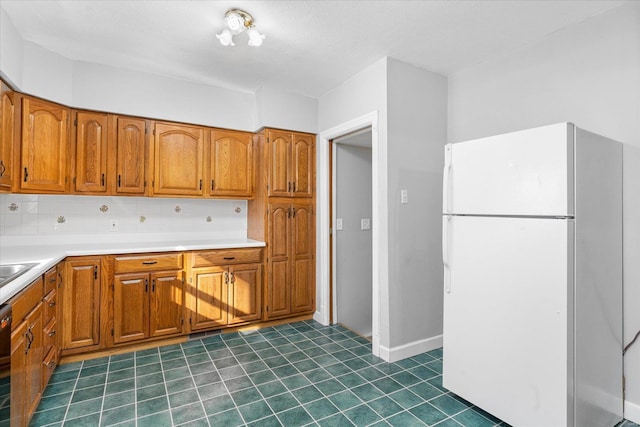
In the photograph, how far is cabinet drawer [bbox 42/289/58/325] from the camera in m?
2.15

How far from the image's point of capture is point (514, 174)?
1836 mm

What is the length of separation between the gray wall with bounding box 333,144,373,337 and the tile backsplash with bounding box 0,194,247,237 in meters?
1.17

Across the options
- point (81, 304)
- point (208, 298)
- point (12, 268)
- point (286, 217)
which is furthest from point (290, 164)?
point (12, 268)

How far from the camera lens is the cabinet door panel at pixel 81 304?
2621 millimetres

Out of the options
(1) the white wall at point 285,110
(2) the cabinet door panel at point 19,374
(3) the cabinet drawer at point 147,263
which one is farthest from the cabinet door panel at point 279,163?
(2) the cabinet door panel at point 19,374

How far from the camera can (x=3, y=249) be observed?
272 centimetres

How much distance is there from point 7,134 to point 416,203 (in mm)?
3130

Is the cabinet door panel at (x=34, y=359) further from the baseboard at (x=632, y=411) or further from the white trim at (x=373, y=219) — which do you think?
the baseboard at (x=632, y=411)

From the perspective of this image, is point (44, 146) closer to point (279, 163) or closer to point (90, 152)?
point (90, 152)

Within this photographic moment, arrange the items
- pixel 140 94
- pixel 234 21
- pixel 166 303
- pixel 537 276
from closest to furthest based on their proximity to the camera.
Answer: pixel 537 276
pixel 234 21
pixel 166 303
pixel 140 94

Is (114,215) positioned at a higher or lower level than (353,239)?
higher

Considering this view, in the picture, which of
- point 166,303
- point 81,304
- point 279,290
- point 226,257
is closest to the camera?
point 81,304

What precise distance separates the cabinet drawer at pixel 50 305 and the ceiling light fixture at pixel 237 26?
202cm

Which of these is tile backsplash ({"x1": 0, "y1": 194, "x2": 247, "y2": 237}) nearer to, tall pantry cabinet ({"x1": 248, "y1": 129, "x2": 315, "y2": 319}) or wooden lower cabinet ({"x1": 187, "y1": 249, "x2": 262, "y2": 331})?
tall pantry cabinet ({"x1": 248, "y1": 129, "x2": 315, "y2": 319})
